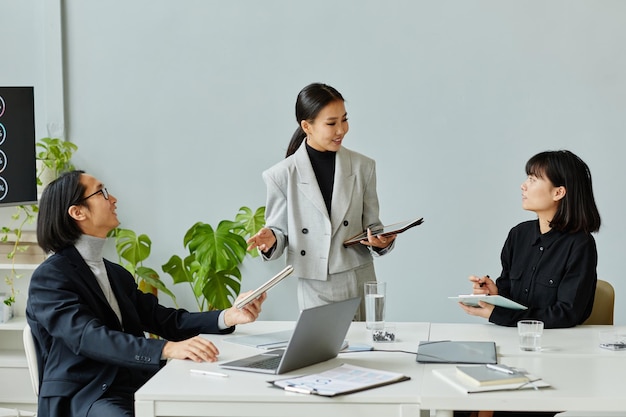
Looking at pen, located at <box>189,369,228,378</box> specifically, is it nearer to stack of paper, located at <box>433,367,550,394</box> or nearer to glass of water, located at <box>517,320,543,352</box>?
stack of paper, located at <box>433,367,550,394</box>

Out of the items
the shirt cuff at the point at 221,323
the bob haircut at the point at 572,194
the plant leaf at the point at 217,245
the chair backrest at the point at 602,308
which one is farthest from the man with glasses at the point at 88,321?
the plant leaf at the point at 217,245

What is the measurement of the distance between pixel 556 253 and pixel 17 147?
2433 mm

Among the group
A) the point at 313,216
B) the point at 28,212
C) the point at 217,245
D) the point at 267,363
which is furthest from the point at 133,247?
the point at 267,363

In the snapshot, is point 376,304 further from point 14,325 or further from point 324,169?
point 14,325

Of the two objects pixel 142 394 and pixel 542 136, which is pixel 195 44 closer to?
pixel 542 136

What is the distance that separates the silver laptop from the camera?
7.78ft

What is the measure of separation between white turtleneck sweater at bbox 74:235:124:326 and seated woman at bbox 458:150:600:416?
116 cm

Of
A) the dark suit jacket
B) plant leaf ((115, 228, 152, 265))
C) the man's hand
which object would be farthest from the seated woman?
plant leaf ((115, 228, 152, 265))

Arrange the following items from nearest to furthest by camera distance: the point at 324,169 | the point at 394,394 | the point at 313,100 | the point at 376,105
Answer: the point at 394,394, the point at 313,100, the point at 324,169, the point at 376,105

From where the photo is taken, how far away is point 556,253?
3143mm

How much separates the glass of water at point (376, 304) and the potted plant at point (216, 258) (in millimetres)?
1668

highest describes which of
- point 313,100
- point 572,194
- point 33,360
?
point 313,100

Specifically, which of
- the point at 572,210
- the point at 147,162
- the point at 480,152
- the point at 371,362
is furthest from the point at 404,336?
the point at 147,162

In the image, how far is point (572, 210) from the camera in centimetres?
312
